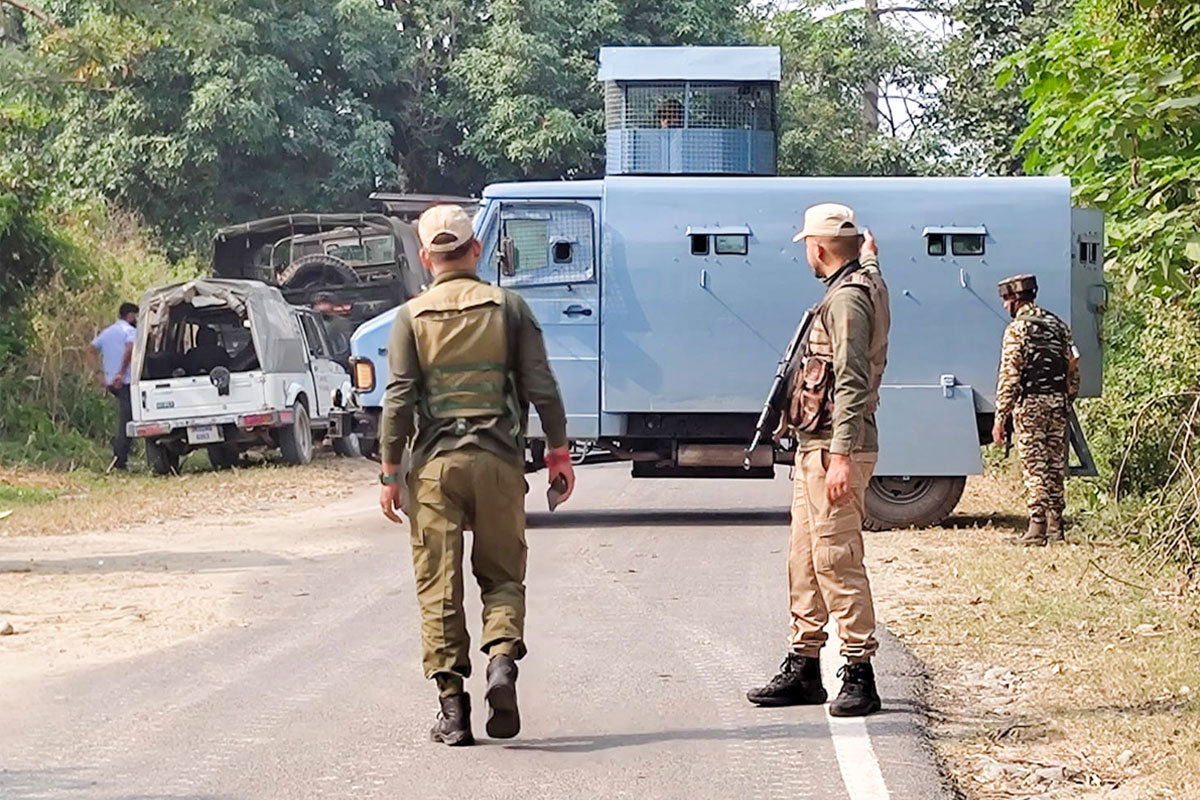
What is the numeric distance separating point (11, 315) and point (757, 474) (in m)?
11.6

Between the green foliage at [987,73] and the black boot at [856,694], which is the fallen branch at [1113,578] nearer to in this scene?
the black boot at [856,694]

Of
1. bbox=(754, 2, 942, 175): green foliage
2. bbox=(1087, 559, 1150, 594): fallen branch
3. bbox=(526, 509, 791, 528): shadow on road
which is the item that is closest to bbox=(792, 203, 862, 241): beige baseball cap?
bbox=(1087, 559, 1150, 594): fallen branch

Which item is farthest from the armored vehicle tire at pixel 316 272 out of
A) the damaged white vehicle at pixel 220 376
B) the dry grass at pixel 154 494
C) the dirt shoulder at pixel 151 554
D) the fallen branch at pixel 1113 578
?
the fallen branch at pixel 1113 578

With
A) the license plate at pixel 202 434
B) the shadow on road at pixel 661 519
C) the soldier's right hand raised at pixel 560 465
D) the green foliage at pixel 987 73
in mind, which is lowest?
the shadow on road at pixel 661 519

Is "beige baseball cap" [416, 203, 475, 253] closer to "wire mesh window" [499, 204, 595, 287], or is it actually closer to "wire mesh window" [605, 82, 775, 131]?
"wire mesh window" [499, 204, 595, 287]

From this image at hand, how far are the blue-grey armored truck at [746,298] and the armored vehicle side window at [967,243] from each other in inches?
0.5

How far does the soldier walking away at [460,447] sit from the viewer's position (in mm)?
6723

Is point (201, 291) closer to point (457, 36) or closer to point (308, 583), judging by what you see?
point (308, 583)

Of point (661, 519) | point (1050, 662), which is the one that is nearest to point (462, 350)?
point (1050, 662)

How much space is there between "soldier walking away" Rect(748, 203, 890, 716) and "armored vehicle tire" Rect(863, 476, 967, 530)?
6567mm

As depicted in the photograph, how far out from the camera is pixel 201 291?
20.6 meters

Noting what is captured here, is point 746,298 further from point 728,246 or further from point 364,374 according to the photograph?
point 364,374

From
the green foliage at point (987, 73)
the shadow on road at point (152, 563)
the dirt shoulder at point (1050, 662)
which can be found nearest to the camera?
Result: the dirt shoulder at point (1050, 662)

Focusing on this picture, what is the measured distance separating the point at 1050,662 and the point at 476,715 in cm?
273
